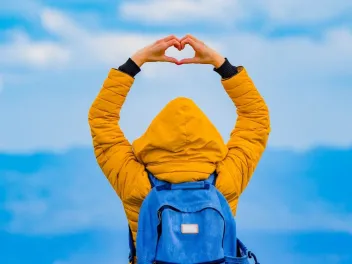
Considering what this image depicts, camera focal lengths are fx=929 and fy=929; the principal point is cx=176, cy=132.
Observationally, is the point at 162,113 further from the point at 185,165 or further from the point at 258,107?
the point at 258,107

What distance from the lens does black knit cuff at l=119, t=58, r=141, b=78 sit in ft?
21.6

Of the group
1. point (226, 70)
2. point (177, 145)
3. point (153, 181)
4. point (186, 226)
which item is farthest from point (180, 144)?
point (226, 70)

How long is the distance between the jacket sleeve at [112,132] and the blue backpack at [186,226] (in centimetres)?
38

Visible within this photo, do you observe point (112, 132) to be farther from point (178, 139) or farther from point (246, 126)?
point (246, 126)

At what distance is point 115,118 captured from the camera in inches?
261

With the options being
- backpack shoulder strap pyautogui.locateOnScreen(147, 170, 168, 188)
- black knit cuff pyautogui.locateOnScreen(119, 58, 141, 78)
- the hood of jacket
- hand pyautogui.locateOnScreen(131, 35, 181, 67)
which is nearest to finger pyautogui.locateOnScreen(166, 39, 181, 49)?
hand pyautogui.locateOnScreen(131, 35, 181, 67)

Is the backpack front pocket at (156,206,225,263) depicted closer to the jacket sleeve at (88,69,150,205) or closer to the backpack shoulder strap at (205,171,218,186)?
the backpack shoulder strap at (205,171,218,186)

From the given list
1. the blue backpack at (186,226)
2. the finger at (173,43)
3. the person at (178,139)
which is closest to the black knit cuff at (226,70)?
the person at (178,139)

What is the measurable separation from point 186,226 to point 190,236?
0.07 meters

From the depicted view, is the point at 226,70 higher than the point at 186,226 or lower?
higher

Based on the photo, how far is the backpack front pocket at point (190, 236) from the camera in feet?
19.6

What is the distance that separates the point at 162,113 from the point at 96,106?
601mm

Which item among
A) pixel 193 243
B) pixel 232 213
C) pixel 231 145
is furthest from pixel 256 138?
pixel 193 243

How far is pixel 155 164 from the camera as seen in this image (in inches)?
247
